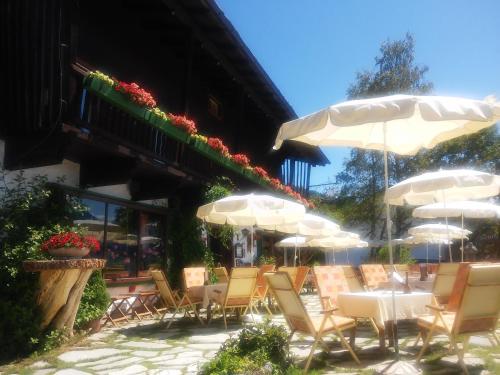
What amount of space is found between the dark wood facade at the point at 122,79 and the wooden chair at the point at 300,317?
3.53 metres

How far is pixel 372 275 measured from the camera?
A: 8.19 meters

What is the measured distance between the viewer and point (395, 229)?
2630 cm

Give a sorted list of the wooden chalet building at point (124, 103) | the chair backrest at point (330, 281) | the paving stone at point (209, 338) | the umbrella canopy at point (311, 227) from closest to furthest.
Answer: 1. the chair backrest at point (330, 281)
2. the paving stone at point (209, 338)
3. the wooden chalet building at point (124, 103)
4. the umbrella canopy at point (311, 227)

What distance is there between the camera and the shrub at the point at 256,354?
343 cm

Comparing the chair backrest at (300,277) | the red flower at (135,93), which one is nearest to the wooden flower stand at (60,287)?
the red flower at (135,93)

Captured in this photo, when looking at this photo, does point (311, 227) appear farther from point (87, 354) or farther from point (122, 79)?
point (87, 354)

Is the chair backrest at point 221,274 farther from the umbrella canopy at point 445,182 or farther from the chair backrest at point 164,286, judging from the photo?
the umbrella canopy at point 445,182

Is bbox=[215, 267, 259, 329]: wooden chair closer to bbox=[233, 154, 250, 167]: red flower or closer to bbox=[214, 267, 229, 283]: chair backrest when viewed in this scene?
bbox=[214, 267, 229, 283]: chair backrest

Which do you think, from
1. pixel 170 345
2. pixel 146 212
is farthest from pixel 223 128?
pixel 170 345

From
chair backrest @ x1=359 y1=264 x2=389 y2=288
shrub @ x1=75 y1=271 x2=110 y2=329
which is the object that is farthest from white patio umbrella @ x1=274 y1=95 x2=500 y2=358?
shrub @ x1=75 y1=271 x2=110 y2=329

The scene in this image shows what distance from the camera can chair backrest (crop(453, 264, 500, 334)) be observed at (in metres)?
3.90

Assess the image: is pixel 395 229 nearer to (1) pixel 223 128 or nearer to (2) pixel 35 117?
(1) pixel 223 128

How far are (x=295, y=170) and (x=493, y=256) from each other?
48.7 ft

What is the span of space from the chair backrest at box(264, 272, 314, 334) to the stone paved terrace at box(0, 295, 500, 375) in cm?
37
